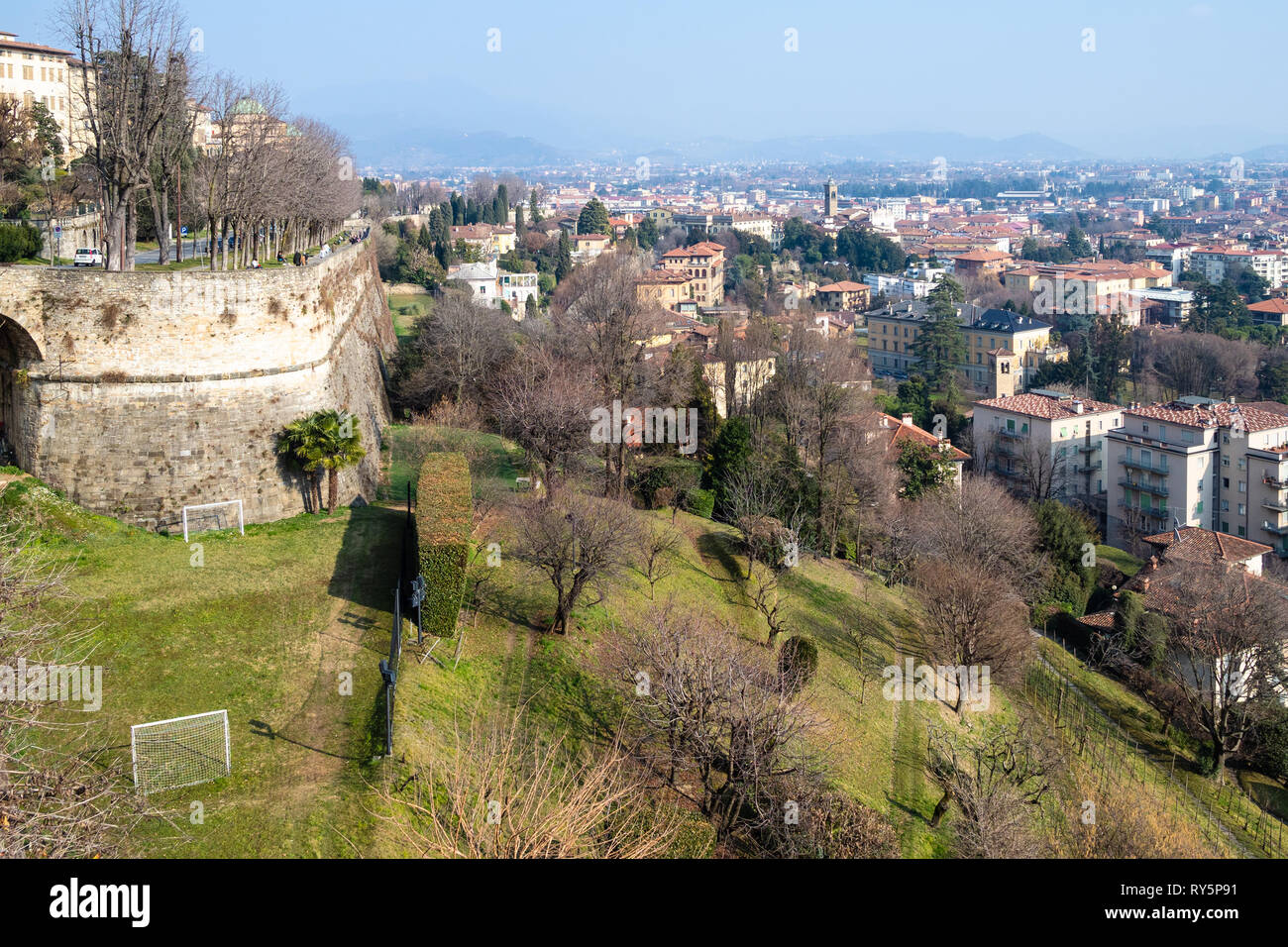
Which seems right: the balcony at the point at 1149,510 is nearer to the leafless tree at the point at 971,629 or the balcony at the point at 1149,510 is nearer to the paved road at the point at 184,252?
the leafless tree at the point at 971,629

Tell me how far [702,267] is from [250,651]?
79671mm

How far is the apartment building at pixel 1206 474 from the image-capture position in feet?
135

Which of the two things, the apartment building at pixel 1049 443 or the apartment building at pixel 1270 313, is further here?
the apartment building at pixel 1270 313

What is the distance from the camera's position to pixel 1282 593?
28188mm

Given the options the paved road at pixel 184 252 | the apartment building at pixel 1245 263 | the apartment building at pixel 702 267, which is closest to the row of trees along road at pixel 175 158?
the paved road at pixel 184 252

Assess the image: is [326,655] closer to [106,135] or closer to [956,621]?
[106,135]

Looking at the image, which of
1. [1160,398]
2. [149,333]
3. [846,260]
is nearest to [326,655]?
[149,333]

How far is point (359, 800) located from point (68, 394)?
10911mm

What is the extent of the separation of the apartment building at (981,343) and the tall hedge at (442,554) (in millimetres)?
53423

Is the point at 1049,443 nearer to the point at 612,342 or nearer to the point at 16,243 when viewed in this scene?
the point at 612,342

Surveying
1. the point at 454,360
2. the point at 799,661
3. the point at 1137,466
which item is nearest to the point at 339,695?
the point at 799,661

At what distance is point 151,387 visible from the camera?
18125 mm

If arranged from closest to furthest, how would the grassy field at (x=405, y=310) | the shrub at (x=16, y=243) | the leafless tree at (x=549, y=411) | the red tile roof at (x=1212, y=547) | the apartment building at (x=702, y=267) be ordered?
the shrub at (x=16, y=243) → the leafless tree at (x=549, y=411) → the red tile roof at (x=1212, y=547) → the grassy field at (x=405, y=310) → the apartment building at (x=702, y=267)

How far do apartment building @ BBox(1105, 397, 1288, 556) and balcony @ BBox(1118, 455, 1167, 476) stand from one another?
0.13 ft
